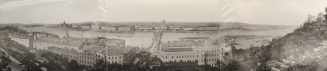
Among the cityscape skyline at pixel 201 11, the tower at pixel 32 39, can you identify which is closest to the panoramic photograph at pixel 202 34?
the cityscape skyline at pixel 201 11

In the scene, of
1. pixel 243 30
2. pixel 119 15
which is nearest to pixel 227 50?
pixel 243 30

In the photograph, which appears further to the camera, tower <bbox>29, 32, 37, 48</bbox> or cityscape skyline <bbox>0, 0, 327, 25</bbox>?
tower <bbox>29, 32, 37, 48</bbox>

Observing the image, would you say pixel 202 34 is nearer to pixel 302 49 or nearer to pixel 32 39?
pixel 302 49

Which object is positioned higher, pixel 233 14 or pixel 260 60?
pixel 233 14

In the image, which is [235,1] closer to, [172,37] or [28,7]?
[172,37]

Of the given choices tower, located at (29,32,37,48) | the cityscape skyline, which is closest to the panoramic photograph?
the cityscape skyline

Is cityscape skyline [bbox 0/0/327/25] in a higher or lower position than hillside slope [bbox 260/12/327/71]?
higher

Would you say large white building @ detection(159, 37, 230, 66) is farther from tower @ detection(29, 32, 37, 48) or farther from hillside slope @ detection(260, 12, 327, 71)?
tower @ detection(29, 32, 37, 48)

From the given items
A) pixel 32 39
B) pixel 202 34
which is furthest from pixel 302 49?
pixel 32 39
